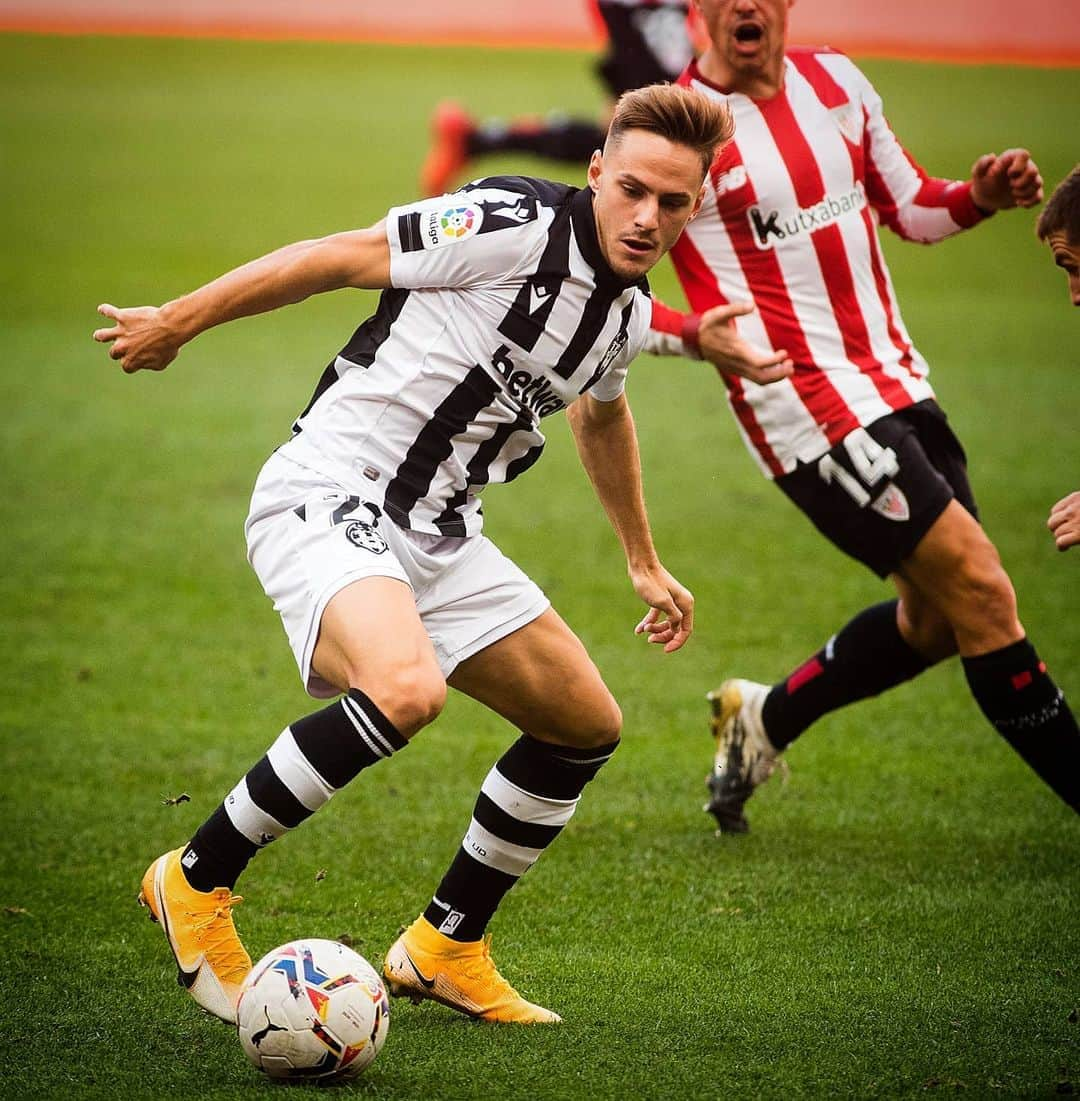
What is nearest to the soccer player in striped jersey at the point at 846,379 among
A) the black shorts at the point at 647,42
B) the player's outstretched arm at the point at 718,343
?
the player's outstretched arm at the point at 718,343

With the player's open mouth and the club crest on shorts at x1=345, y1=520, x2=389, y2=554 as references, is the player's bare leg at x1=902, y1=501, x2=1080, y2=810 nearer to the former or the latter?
the player's open mouth

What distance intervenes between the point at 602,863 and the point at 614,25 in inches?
386

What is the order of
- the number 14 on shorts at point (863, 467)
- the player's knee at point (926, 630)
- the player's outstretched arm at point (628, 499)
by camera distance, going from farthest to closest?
the player's knee at point (926, 630) → the number 14 on shorts at point (863, 467) → the player's outstretched arm at point (628, 499)

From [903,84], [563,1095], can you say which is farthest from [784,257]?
[903,84]

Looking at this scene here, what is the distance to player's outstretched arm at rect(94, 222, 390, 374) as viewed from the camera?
3.61 metres

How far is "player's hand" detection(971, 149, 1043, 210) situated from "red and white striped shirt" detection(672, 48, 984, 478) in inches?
3.6

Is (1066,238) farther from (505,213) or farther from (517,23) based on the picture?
(517,23)

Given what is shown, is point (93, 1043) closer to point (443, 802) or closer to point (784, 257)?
point (443, 802)

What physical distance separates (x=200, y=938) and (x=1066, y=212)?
2.81m

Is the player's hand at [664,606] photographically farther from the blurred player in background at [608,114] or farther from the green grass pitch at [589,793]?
the blurred player in background at [608,114]

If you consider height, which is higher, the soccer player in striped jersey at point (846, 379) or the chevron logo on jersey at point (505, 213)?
the chevron logo on jersey at point (505, 213)

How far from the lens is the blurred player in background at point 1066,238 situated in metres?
4.20

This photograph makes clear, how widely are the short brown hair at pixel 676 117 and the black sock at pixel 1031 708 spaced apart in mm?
1779

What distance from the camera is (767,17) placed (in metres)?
4.97
